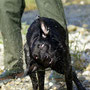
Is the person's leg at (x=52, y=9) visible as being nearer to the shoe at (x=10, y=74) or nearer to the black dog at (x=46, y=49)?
the black dog at (x=46, y=49)

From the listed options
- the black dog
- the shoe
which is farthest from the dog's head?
the shoe

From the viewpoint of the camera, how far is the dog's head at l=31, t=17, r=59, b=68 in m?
3.02

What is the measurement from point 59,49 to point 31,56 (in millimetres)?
300

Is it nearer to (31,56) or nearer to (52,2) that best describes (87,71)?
(52,2)

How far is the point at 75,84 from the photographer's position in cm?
433

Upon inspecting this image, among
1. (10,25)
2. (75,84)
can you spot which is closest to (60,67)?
(75,84)

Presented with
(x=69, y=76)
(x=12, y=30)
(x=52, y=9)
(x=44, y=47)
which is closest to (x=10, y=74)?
(x=12, y=30)

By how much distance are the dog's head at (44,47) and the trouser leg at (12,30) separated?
1729 millimetres

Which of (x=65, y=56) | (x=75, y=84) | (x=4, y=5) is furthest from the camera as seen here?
(x=4, y=5)

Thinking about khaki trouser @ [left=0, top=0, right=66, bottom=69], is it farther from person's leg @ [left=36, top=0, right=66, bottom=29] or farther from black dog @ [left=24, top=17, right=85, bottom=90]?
black dog @ [left=24, top=17, right=85, bottom=90]

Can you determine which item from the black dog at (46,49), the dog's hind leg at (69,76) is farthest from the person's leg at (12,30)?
the dog's hind leg at (69,76)

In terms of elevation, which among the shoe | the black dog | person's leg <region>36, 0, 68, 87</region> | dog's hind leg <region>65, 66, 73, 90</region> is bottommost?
the shoe

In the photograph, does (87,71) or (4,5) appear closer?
(4,5)

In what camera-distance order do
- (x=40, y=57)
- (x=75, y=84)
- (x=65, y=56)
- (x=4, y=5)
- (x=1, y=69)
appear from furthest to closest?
(x=1, y=69)
(x=4, y=5)
(x=75, y=84)
(x=65, y=56)
(x=40, y=57)
